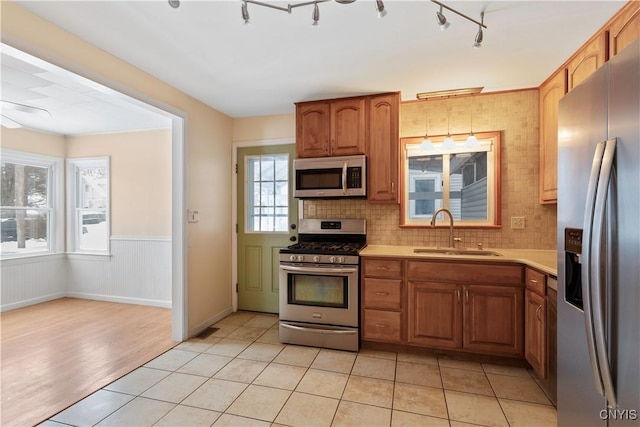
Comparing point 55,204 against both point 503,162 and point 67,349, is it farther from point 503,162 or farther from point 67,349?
point 503,162

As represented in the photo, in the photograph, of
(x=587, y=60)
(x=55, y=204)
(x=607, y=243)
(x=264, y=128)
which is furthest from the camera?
(x=55, y=204)

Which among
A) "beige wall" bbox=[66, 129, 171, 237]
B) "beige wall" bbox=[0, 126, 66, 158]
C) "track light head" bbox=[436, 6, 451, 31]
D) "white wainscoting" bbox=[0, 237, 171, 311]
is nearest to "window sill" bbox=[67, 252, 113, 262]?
"white wainscoting" bbox=[0, 237, 171, 311]

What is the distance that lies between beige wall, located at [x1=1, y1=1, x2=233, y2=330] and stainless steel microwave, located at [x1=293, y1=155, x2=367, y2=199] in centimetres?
105

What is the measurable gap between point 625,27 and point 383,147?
68.5 inches

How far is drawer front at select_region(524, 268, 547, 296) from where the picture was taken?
199 centimetres

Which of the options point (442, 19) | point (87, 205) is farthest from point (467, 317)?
point (87, 205)

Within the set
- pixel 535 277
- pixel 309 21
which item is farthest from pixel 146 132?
pixel 535 277

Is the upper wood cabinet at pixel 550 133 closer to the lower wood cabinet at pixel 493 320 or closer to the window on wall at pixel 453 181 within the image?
the window on wall at pixel 453 181

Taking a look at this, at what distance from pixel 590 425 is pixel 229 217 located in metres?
3.47

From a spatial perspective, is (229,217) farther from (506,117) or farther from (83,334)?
(506,117)

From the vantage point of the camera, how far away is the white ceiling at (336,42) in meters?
1.71

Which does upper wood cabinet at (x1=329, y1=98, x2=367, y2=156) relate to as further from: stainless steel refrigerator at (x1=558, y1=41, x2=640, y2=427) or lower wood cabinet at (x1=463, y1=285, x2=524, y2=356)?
stainless steel refrigerator at (x1=558, y1=41, x2=640, y2=427)

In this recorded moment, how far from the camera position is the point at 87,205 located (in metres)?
4.40

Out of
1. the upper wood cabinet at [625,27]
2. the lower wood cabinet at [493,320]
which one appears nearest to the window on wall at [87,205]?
the lower wood cabinet at [493,320]
